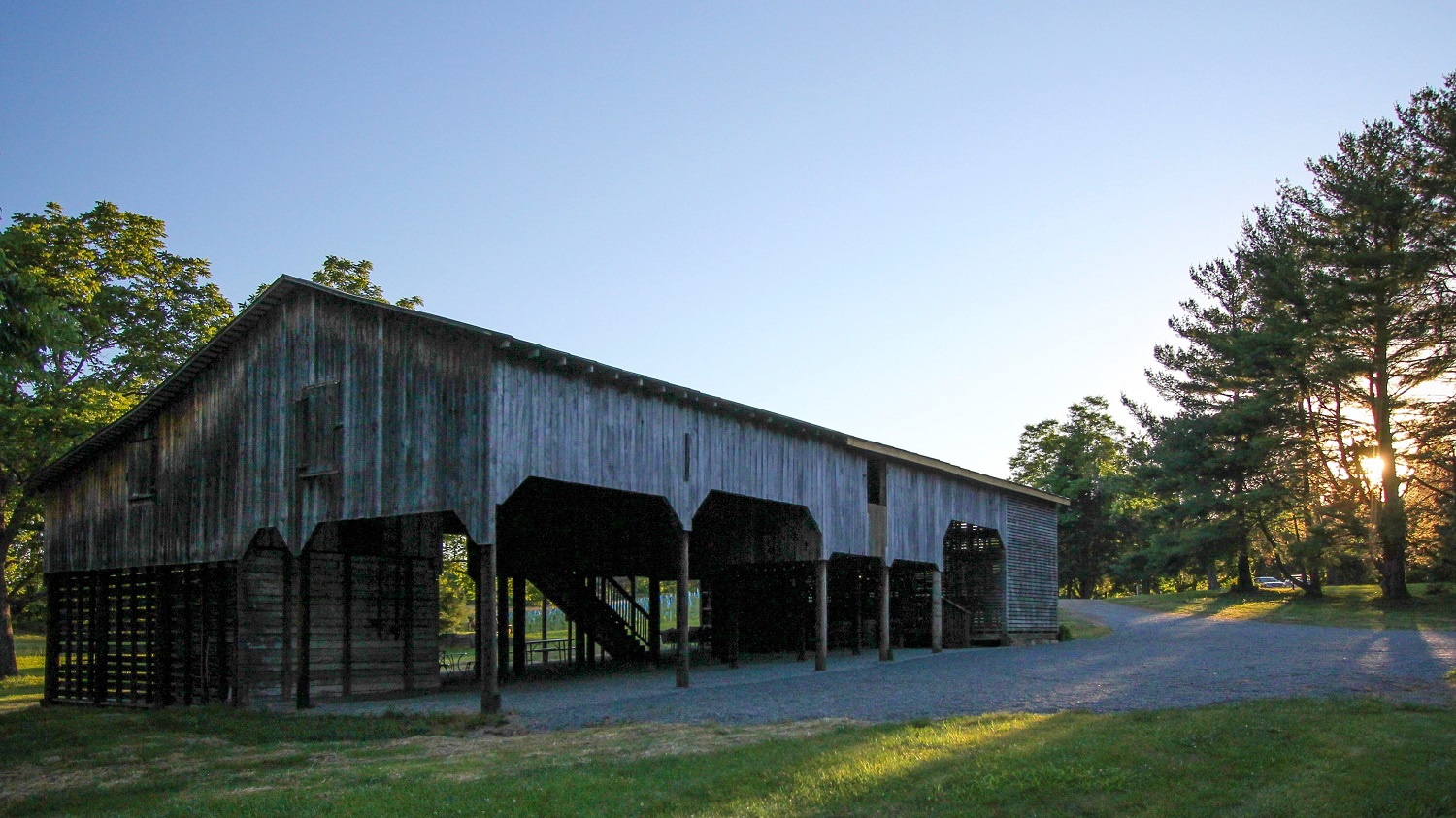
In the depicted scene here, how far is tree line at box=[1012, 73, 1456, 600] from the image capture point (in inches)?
1714

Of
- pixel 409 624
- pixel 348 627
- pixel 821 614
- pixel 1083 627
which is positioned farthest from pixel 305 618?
pixel 1083 627

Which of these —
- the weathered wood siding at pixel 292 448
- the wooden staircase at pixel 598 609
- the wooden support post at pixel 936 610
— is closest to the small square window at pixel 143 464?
the weathered wood siding at pixel 292 448

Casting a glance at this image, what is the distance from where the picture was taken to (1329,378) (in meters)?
45.0

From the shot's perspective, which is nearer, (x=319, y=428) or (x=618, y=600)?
(x=319, y=428)

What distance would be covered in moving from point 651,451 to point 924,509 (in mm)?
12985

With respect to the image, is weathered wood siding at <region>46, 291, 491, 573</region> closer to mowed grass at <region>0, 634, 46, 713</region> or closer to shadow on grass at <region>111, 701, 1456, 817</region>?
mowed grass at <region>0, 634, 46, 713</region>

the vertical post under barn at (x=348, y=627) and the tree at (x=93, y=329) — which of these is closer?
the vertical post under barn at (x=348, y=627)

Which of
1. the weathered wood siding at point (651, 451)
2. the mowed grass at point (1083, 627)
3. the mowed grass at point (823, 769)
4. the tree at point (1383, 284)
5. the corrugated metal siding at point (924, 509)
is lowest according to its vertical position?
the mowed grass at point (1083, 627)

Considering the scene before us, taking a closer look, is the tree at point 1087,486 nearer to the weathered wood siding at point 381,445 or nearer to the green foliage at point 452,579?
the green foliage at point 452,579

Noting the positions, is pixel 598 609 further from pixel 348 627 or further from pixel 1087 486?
pixel 1087 486

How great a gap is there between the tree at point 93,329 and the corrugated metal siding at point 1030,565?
26641 millimetres

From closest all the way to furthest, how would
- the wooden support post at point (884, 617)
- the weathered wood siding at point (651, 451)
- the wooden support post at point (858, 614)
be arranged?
the weathered wood siding at point (651, 451), the wooden support post at point (884, 617), the wooden support post at point (858, 614)

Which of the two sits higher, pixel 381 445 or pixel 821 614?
pixel 381 445

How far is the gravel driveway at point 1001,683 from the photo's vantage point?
1780 centimetres
